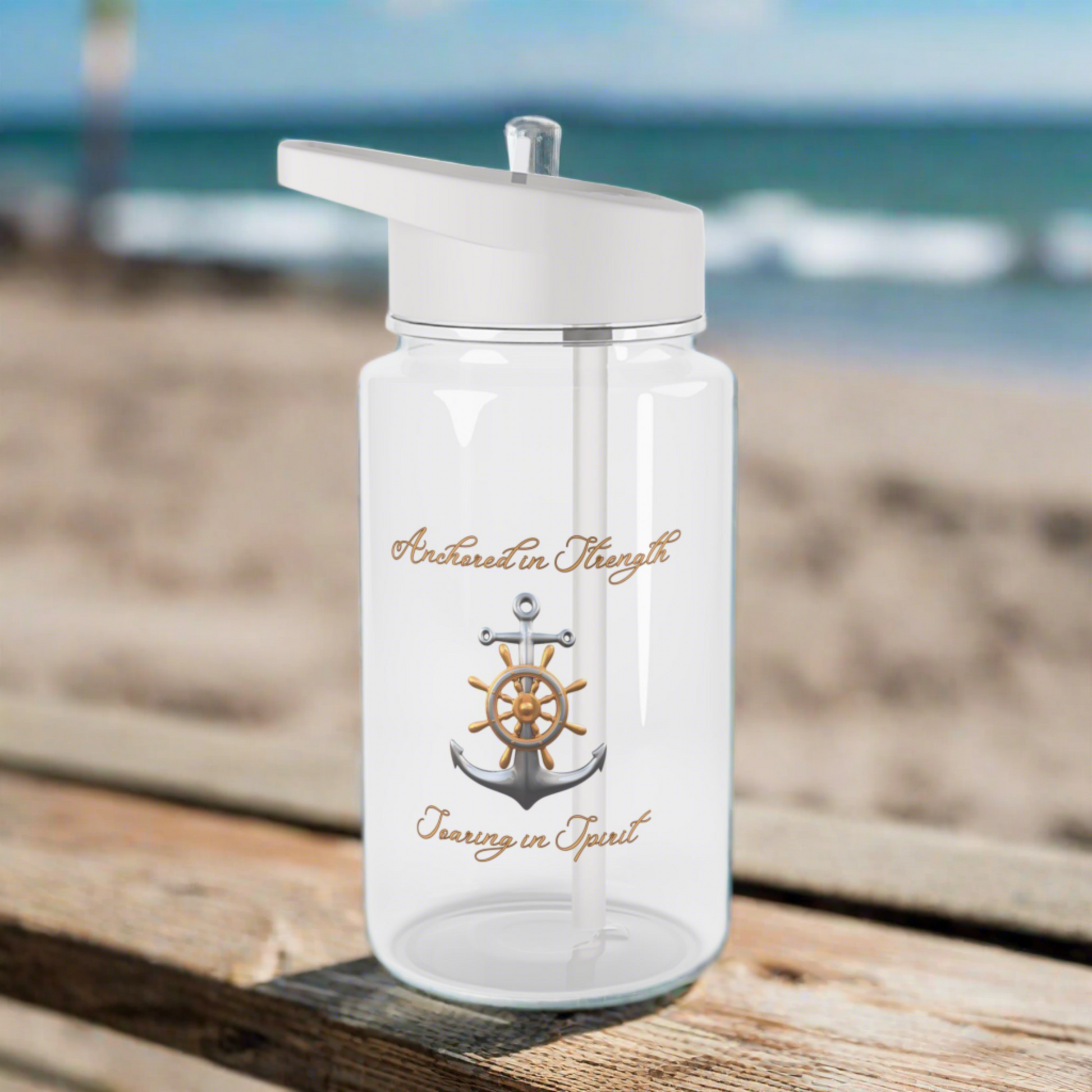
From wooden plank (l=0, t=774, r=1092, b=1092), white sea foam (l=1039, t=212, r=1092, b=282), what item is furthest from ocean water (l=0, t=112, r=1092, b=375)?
wooden plank (l=0, t=774, r=1092, b=1092)

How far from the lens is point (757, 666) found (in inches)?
111

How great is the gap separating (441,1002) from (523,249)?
33 centimetres

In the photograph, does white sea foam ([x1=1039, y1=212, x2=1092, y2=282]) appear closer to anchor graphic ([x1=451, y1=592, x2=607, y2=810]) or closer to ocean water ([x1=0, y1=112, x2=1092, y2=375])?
ocean water ([x1=0, y1=112, x2=1092, y2=375])

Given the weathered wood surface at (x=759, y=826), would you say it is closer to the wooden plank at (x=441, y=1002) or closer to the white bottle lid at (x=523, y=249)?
the wooden plank at (x=441, y=1002)

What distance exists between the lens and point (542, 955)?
2.02 ft

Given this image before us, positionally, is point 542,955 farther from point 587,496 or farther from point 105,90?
point 105,90

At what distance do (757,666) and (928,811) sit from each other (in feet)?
1.99

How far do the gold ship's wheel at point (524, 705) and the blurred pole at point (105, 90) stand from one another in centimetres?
1222

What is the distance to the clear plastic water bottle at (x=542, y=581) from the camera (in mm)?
559

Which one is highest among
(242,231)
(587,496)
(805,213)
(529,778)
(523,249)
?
(805,213)

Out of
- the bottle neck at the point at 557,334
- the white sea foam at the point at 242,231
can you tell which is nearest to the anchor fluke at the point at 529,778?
the bottle neck at the point at 557,334

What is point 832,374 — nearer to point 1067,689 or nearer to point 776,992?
point 1067,689

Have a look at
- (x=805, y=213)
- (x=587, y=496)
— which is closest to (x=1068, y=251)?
(x=805, y=213)

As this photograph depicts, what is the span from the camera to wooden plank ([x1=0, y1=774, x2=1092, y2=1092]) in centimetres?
56
